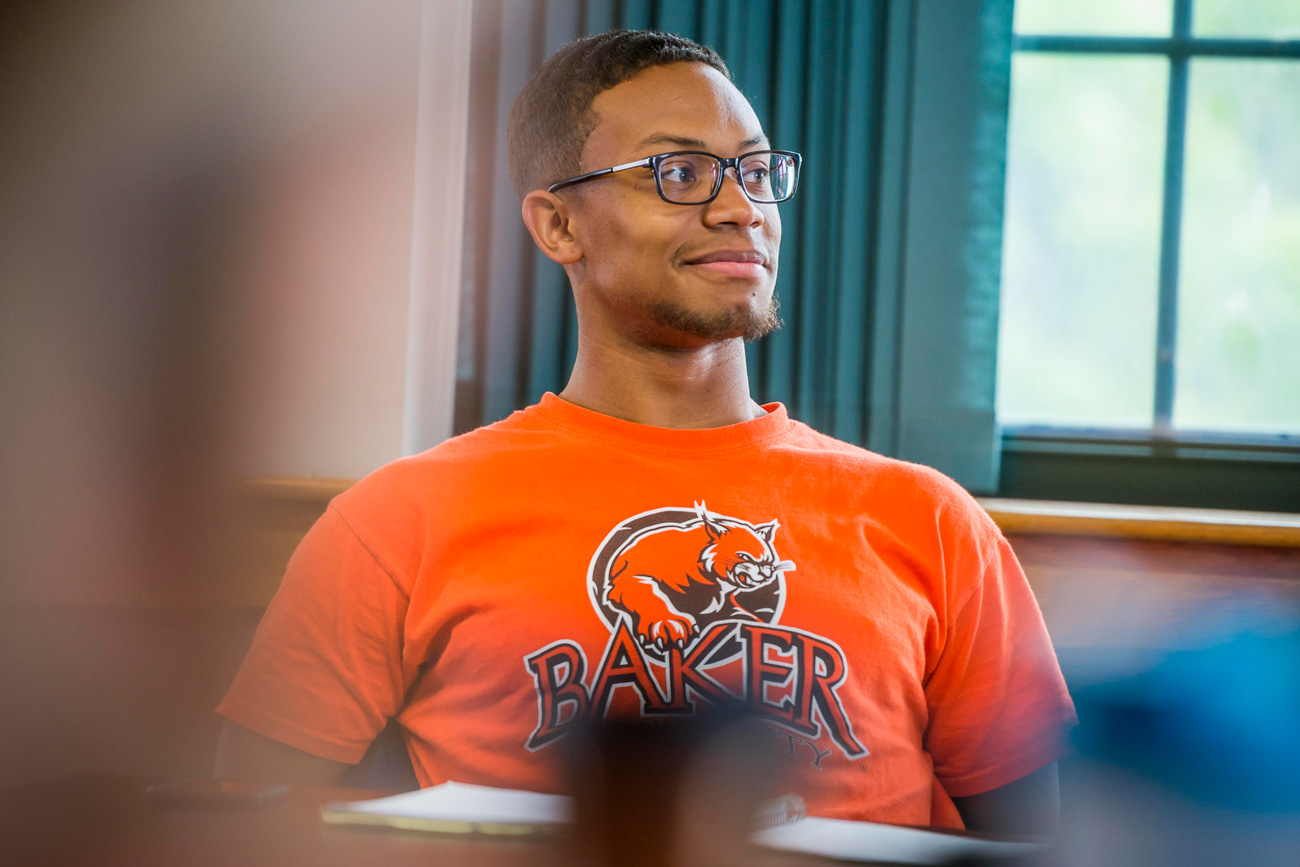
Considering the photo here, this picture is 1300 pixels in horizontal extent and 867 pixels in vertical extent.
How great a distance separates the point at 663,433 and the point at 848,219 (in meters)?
0.90

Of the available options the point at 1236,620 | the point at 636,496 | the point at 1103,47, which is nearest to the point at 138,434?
the point at 636,496

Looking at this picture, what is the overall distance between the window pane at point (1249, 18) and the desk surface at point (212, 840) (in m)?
1.91

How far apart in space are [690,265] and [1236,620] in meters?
1.00

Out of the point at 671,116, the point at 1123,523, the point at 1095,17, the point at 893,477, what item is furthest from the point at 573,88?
the point at 1095,17

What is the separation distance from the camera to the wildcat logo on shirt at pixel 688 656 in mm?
690

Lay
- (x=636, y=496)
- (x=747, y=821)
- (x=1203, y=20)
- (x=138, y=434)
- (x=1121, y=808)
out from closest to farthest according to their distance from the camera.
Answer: (x=747, y=821) → (x=1121, y=808) → (x=636, y=496) → (x=138, y=434) → (x=1203, y=20)

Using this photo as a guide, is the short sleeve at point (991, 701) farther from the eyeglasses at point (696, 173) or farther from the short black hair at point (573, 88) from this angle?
the short black hair at point (573, 88)

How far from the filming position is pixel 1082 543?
127 centimetres

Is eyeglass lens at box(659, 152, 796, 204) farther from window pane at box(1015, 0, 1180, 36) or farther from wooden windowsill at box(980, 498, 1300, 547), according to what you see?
window pane at box(1015, 0, 1180, 36)

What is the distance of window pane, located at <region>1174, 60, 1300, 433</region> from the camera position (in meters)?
1.67

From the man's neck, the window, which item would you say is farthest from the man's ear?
the window

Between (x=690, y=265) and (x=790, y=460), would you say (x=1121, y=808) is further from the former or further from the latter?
(x=690, y=265)

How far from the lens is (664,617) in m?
0.70

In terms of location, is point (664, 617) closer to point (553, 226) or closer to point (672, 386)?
point (672, 386)
